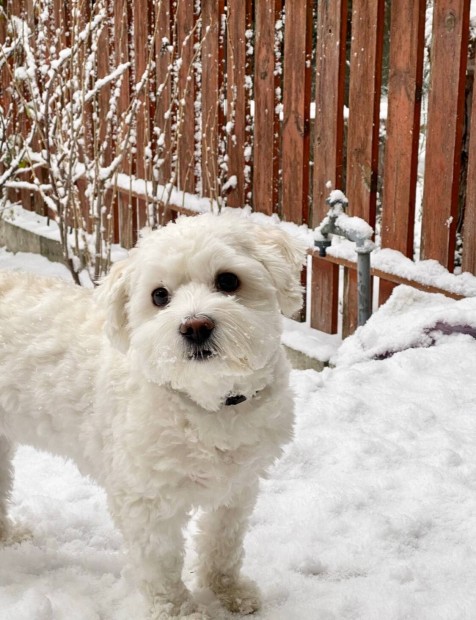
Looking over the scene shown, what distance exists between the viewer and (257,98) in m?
5.39

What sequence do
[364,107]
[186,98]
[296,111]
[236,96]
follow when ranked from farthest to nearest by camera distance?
[186,98]
[236,96]
[296,111]
[364,107]

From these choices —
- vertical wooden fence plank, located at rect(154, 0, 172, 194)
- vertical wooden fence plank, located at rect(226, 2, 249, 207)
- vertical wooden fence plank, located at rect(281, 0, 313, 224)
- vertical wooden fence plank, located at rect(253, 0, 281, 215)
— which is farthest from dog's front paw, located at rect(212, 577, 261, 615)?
vertical wooden fence plank, located at rect(154, 0, 172, 194)

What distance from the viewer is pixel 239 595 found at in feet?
8.50

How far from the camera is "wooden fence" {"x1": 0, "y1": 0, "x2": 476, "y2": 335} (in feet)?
13.7

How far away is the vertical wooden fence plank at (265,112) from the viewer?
5164 millimetres

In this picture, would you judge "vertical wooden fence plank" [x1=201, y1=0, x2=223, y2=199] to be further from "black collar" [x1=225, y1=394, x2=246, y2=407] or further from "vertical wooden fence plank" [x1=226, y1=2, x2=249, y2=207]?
"black collar" [x1=225, y1=394, x2=246, y2=407]

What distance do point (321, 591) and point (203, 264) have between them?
3.82 feet

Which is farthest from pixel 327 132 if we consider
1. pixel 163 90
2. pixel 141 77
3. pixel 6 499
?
pixel 6 499

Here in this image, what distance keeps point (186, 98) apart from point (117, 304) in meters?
4.21

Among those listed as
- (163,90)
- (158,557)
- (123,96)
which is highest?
(163,90)

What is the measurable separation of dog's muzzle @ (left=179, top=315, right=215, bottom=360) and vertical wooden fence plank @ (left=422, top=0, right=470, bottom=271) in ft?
8.11

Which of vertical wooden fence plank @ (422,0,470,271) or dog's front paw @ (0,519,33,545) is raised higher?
vertical wooden fence plank @ (422,0,470,271)

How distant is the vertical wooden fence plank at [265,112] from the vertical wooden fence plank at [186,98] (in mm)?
763

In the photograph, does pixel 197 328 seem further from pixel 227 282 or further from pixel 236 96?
pixel 236 96
